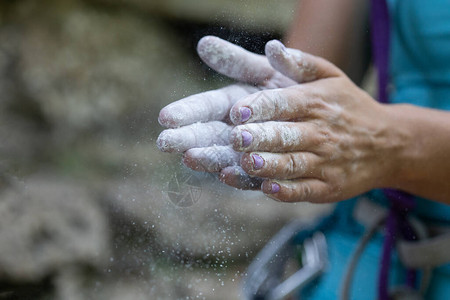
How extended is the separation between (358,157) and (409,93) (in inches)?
5.4

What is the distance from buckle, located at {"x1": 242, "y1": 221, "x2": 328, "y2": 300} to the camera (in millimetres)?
455

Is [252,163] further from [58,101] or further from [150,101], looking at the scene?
[58,101]

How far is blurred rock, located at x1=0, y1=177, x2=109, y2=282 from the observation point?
586 millimetres

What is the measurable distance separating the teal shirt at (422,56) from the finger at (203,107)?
23cm

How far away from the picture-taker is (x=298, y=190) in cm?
33

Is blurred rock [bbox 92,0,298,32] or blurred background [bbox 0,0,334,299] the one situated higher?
blurred rock [bbox 92,0,298,32]

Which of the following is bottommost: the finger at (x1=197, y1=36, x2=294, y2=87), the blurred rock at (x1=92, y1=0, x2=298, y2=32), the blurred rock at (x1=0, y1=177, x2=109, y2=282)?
the blurred rock at (x1=0, y1=177, x2=109, y2=282)

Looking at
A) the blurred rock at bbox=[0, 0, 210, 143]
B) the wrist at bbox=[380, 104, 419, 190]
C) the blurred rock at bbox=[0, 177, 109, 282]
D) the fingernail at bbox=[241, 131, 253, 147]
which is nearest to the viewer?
the fingernail at bbox=[241, 131, 253, 147]

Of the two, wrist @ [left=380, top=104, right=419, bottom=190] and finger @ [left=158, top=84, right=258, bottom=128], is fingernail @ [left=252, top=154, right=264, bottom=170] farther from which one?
wrist @ [left=380, top=104, right=419, bottom=190]

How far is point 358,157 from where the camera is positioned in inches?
14.9

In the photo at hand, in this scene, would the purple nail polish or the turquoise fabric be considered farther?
the turquoise fabric

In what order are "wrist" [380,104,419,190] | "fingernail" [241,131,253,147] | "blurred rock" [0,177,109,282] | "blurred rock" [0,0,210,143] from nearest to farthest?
1. "fingernail" [241,131,253,147]
2. "wrist" [380,104,419,190]
3. "blurred rock" [0,177,109,282]
4. "blurred rock" [0,0,210,143]

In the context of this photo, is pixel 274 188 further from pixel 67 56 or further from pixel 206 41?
pixel 67 56

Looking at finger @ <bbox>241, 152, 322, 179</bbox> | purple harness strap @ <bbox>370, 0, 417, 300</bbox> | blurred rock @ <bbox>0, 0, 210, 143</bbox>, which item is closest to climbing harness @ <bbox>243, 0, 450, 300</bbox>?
purple harness strap @ <bbox>370, 0, 417, 300</bbox>
